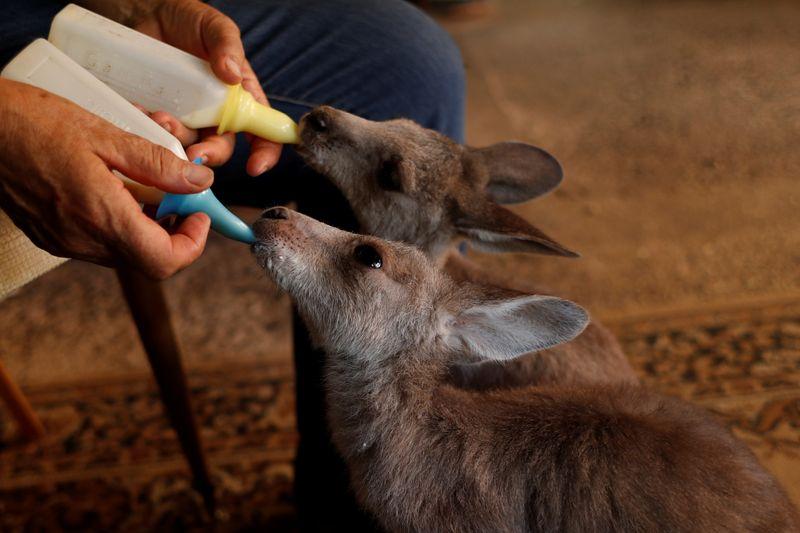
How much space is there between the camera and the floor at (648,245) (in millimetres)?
2146

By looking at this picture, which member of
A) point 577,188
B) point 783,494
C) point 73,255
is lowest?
point 577,188

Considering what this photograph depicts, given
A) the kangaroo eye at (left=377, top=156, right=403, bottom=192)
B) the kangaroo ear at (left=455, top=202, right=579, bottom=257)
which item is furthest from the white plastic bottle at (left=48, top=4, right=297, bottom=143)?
the kangaroo ear at (left=455, top=202, right=579, bottom=257)

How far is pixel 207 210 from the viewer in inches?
43.9

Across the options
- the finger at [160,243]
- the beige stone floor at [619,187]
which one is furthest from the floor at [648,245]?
the finger at [160,243]

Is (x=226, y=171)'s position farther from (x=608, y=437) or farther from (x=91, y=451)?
(x=91, y=451)

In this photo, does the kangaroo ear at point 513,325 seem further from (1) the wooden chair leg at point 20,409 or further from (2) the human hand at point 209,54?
(1) the wooden chair leg at point 20,409

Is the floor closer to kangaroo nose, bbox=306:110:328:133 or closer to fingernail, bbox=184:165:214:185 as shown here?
kangaroo nose, bbox=306:110:328:133

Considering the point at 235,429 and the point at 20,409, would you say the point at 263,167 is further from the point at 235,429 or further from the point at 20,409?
the point at 20,409

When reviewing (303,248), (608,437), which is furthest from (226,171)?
(608,437)

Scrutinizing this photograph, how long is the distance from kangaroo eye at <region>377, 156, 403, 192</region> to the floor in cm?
34

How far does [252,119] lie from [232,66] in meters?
0.12

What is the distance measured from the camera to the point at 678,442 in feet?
3.76

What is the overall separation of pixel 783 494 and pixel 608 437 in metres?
0.33

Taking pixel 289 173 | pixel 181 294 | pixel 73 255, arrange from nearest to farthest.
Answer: pixel 73 255, pixel 289 173, pixel 181 294
